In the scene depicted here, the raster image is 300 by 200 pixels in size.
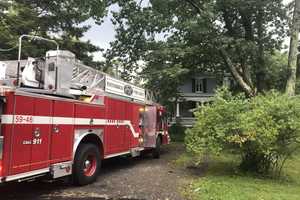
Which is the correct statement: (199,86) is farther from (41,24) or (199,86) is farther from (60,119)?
(60,119)

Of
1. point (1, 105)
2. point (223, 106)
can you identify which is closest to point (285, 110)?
point (223, 106)

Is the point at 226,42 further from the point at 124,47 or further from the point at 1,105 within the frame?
the point at 1,105

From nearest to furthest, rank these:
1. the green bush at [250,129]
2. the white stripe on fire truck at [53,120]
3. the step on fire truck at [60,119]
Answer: the white stripe on fire truck at [53,120], the step on fire truck at [60,119], the green bush at [250,129]

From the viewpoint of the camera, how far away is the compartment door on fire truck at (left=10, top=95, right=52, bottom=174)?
6512 millimetres

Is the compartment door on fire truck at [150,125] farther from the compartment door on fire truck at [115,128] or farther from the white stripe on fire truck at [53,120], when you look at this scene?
the white stripe on fire truck at [53,120]

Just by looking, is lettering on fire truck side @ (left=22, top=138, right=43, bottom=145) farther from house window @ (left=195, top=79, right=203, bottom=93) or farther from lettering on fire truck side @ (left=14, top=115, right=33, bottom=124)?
house window @ (left=195, top=79, right=203, bottom=93)

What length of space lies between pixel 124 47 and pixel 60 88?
1182 centimetres

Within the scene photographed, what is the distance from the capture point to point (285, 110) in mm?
10312

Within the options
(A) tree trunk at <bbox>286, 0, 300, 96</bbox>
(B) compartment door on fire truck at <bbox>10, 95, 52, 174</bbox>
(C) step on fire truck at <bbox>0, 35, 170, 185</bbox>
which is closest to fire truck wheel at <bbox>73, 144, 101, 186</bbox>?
(C) step on fire truck at <bbox>0, 35, 170, 185</bbox>

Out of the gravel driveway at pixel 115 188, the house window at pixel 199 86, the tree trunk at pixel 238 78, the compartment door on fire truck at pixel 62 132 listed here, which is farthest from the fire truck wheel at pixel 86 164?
the house window at pixel 199 86

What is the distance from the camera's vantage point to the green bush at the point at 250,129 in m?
10.1

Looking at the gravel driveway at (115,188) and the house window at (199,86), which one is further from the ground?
the house window at (199,86)

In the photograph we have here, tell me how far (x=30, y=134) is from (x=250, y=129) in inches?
247

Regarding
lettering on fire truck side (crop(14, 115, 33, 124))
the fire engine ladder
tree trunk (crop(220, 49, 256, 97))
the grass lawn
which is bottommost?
the grass lawn
